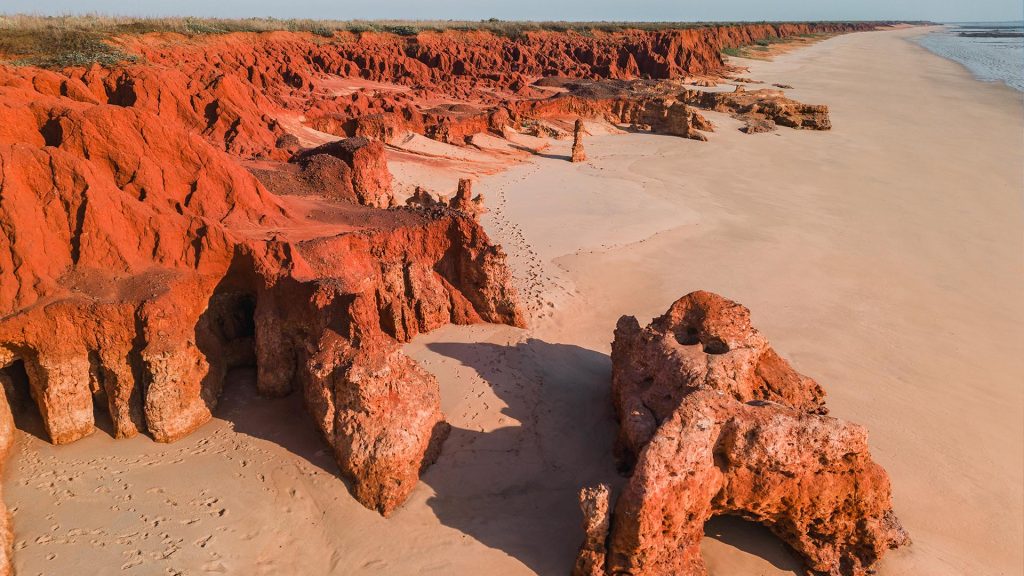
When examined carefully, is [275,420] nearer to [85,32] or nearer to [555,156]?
[555,156]

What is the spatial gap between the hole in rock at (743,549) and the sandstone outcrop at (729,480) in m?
0.20

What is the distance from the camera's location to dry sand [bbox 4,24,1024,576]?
6930 mm

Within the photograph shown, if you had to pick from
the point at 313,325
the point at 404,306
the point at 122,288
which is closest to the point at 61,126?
the point at 122,288

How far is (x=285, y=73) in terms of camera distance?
36.1 metres

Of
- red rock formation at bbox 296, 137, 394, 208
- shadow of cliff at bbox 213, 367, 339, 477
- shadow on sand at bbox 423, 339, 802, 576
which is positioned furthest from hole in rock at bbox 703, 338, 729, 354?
red rock formation at bbox 296, 137, 394, 208

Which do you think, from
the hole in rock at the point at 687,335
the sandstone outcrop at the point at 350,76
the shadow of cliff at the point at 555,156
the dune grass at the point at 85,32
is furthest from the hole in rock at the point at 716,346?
the dune grass at the point at 85,32

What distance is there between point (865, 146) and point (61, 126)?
115 ft

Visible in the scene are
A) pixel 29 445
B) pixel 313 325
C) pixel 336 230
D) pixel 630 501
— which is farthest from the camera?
pixel 336 230

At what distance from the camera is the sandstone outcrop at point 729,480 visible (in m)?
6.23

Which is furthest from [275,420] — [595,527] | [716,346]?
[716,346]

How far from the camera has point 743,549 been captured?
7.25 metres

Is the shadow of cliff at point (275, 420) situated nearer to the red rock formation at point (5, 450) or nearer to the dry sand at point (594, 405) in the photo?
the dry sand at point (594, 405)

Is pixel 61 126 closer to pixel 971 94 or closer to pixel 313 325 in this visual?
pixel 313 325

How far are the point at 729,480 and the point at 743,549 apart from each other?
4.21 feet
